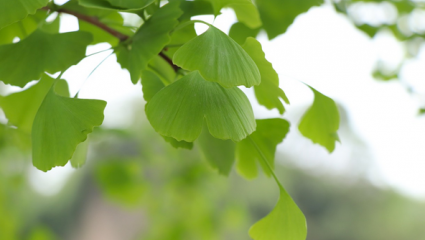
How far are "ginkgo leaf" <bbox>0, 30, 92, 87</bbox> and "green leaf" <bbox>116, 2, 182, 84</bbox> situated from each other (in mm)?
39

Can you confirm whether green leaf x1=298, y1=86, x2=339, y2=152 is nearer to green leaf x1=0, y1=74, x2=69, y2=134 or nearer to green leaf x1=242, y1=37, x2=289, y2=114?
green leaf x1=242, y1=37, x2=289, y2=114

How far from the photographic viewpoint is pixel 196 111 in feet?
0.59

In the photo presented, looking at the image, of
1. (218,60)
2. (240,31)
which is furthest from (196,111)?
(240,31)

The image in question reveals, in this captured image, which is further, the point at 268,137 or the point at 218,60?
the point at 268,137

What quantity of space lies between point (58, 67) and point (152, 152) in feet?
2.35

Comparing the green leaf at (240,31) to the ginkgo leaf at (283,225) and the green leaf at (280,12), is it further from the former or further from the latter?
the ginkgo leaf at (283,225)

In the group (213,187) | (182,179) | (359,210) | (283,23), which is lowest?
(359,210)

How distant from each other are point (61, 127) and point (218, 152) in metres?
0.11

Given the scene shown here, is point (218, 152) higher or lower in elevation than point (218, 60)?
lower

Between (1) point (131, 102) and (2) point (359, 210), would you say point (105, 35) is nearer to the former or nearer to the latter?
(1) point (131, 102)

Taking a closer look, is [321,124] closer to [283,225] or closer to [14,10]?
[283,225]

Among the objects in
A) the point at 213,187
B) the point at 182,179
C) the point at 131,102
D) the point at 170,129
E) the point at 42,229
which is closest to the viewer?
the point at 170,129

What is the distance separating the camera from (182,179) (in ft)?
2.99

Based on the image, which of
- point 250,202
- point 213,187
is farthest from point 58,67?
point 250,202
